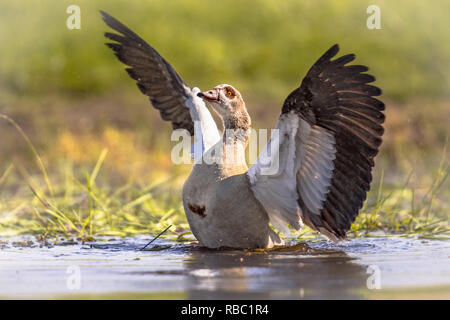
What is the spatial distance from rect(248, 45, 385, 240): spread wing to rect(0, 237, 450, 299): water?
343mm

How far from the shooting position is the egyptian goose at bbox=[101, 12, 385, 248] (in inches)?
211

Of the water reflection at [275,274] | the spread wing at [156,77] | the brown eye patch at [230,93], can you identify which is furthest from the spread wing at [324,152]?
the spread wing at [156,77]

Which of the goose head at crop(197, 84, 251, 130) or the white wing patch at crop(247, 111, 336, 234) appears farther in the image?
the goose head at crop(197, 84, 251, 130)

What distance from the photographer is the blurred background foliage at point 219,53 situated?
16203 mm

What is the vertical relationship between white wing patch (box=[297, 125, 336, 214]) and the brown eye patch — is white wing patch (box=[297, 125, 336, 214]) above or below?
below

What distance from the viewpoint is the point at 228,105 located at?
20.0 ft

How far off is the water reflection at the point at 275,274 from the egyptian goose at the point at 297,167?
8.8 inches

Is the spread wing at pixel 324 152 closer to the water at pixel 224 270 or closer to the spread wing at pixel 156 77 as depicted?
the water at pixel 224 270

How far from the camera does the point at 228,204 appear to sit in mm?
5820

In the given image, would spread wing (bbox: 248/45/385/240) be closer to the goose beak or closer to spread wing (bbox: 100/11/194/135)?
the goose beak

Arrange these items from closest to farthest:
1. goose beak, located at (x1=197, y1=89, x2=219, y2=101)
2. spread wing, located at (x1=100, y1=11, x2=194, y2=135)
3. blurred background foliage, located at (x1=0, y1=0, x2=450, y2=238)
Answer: goose beak, located at (x1=197, y1=89, x2=219, y2=101) < spread wing, located at (x1=100, y1=11, x2=194, y2=135) < blurred background foliage, located at (x1=0, y1=0, x2=450, y2=238)

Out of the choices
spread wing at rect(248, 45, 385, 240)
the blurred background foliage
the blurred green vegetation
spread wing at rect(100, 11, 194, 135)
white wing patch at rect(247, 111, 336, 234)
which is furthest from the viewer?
the blurred green vegetation

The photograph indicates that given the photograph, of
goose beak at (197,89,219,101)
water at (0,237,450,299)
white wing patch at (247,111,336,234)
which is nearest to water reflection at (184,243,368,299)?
water at (0,237,450,299)

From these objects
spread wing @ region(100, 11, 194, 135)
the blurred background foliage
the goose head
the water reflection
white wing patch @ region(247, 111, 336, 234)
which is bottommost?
the water reflection
